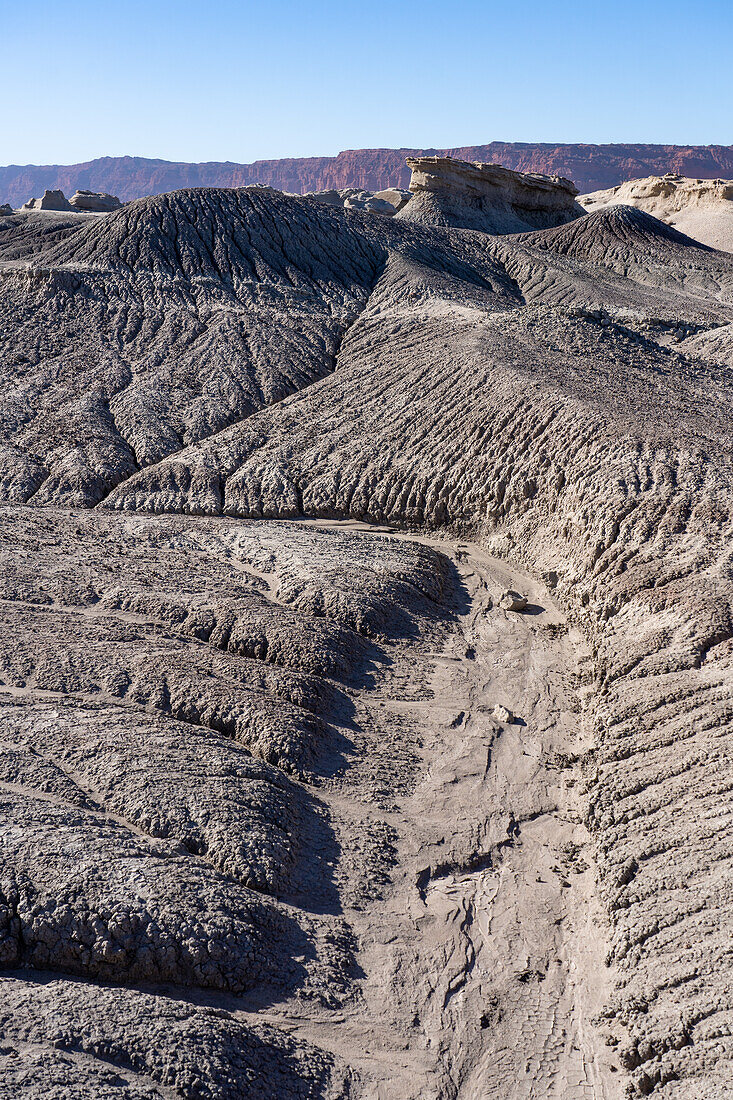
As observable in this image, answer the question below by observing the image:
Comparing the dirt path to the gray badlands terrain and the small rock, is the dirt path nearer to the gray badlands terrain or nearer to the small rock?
the gray badlands terrain

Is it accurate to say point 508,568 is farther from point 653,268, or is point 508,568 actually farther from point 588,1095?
point 653,268

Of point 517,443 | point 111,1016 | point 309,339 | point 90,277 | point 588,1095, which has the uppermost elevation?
point 90,277

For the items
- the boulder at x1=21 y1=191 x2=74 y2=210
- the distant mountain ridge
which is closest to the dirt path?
the boulder at x1=21 y1=191 x2=74 y2=210

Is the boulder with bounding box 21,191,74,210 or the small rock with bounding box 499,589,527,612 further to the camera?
the boulder with bounding box 21,191,74,210

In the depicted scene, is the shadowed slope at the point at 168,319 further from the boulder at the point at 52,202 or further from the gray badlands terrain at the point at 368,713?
the boulder at the point at 52,202

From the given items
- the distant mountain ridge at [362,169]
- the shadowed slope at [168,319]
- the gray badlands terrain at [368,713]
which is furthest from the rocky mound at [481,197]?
the distant mountain ridge at [362,169]

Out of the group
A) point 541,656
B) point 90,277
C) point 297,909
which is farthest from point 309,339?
point 297,909
